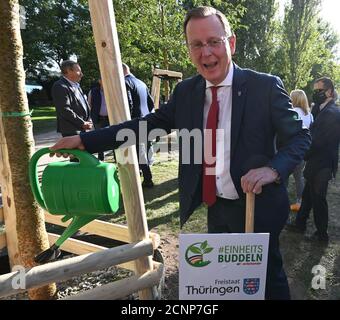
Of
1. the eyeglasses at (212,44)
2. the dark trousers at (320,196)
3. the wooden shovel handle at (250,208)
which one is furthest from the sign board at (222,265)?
the dark trousers at (320,196)

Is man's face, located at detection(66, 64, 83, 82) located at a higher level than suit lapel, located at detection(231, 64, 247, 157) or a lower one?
higher

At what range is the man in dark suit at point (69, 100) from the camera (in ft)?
16.0

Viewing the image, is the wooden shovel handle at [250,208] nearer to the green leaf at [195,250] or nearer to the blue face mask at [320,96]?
the green leaf at [195,250]

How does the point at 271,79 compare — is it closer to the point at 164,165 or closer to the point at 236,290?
the point at 236,290

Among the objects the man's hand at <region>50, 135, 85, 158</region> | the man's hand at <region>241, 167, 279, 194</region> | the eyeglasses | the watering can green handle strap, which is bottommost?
the man's hand at <region>241, 167, 279, 194</region>

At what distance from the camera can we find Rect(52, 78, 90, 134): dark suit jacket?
15.9 ft

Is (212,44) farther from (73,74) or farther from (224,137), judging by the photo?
(73,74)

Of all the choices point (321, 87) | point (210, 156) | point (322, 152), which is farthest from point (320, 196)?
point (210, 156)

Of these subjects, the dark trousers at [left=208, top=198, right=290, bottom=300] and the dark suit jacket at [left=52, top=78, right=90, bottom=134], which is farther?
the dark suit jacket at [left=52, top=78, right=90, bottom=134]

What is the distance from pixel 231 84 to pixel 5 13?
1.42 metres

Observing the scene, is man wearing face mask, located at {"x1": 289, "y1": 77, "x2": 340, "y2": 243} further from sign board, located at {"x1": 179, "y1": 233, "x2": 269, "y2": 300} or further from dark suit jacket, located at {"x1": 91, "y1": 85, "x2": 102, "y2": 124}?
dark suit jacket, located at {"x1": 91, "y1": 85, "x2": 102, "y2": 124}

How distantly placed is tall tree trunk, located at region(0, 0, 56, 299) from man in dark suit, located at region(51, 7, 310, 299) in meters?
0.66

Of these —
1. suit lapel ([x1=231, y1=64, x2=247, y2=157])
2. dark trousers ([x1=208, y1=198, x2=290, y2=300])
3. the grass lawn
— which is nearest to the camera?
suit lapel ([x1=231, y1=64, x2=247, y2=157])

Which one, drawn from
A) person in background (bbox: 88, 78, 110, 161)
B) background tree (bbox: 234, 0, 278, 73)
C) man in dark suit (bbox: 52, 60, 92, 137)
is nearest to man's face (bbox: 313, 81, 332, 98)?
man in dark suit (bbox: 52, 60, 92, 137)
